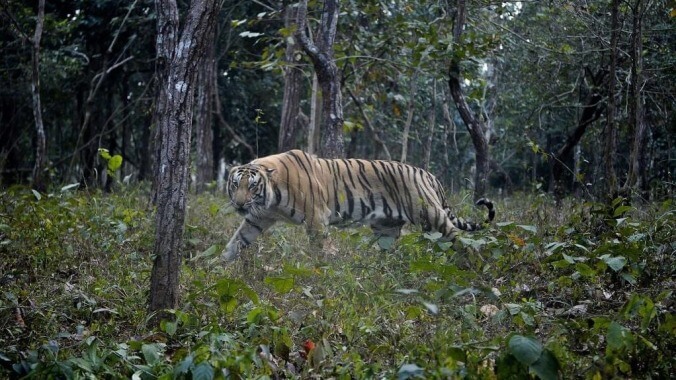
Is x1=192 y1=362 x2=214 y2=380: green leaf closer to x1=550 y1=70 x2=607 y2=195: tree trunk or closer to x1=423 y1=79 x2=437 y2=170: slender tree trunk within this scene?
x1=550 y1=70 x2=607 y2=195: tree trunk

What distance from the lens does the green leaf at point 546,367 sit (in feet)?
11.0

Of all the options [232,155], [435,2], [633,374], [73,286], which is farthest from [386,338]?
[232,155]

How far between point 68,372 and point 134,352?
654 mm

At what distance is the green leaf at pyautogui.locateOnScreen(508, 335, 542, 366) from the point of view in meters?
3.37

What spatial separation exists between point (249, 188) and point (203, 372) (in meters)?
4.25

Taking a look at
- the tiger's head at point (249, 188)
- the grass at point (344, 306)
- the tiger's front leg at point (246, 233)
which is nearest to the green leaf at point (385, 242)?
the grass at point (344, 306)

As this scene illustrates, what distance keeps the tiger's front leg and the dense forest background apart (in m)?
1.18

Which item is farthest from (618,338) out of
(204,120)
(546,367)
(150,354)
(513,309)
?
(204,120)

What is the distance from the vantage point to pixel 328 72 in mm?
9188

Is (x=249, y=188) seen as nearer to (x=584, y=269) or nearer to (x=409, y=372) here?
(x=584, y=269)

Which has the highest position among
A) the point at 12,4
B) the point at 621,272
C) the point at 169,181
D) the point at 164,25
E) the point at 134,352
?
the point at 12,4

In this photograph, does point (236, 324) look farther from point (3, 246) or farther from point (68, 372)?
point (3, 246)

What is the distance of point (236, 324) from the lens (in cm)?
486

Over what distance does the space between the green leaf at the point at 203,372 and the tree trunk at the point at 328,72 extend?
5.93 meters
